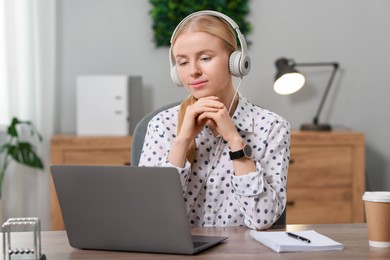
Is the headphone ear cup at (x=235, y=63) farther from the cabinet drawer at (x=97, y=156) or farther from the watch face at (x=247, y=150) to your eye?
A: the cabinet drawer at (x=97, y=156)

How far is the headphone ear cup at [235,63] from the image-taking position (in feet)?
5.88

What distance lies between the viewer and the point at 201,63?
1.78 m

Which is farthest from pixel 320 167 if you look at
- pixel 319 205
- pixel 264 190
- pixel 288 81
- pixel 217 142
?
pixel 264 190

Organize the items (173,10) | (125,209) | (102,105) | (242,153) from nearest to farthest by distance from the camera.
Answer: (125,209), (242,153), (102,105), (173,10)

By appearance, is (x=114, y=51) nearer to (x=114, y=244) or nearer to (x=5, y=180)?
(x=5, y=180)

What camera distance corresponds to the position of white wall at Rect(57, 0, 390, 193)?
3930 millimetres

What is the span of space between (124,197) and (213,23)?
2.12 ft

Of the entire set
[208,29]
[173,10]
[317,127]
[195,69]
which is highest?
[173,10]

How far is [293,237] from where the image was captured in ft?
4.85

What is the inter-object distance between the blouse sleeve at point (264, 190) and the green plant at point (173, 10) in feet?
7.21

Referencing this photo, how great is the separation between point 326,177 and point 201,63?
6.56 feet

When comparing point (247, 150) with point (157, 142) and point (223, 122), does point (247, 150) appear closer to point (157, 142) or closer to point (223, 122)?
point (223, 122)

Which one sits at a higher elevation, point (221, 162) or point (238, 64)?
point (238, 64)

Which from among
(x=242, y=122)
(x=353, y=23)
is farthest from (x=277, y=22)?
(x=242, y=122)
